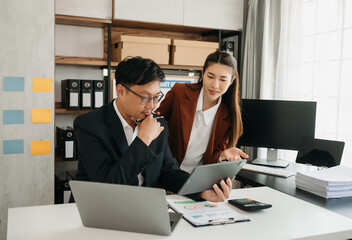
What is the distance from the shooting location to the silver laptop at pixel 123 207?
3.79 feet

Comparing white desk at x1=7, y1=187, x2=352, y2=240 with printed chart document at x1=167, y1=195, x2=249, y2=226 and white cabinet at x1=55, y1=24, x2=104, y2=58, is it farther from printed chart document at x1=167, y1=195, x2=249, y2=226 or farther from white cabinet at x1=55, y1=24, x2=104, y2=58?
white cabinet at x1=55, y1=24, x2=104, y2=58

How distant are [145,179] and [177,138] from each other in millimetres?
600

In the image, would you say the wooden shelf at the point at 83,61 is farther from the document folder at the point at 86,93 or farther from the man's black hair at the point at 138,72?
the man's black hair at the point at 138,72

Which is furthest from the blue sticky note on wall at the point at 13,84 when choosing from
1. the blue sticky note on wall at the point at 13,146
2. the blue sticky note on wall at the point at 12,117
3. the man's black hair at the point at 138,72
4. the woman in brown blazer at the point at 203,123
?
the man's black hair at the point at 138,72

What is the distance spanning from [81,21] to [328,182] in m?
2.45

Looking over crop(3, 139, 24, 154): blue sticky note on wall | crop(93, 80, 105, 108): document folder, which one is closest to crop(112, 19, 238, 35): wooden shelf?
crop(93, 80, 105, 108): document folder

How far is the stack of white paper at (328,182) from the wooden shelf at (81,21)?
216 centimetres

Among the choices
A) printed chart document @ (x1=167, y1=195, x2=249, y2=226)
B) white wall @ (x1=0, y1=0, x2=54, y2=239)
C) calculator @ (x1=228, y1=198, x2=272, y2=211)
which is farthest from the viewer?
white wall @ (x1=0, y1=0, x2=54, y2=239)

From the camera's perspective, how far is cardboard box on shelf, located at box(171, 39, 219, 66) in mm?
3498

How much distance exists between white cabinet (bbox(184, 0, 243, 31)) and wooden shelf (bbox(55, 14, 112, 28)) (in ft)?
2.59

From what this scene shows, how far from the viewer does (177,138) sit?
2268mm

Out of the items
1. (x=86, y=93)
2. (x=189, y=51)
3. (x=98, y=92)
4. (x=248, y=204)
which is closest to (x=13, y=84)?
Answer: (x=86, y=93)

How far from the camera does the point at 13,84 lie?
9.18 feet

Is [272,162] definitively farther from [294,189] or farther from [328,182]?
[328,182]
